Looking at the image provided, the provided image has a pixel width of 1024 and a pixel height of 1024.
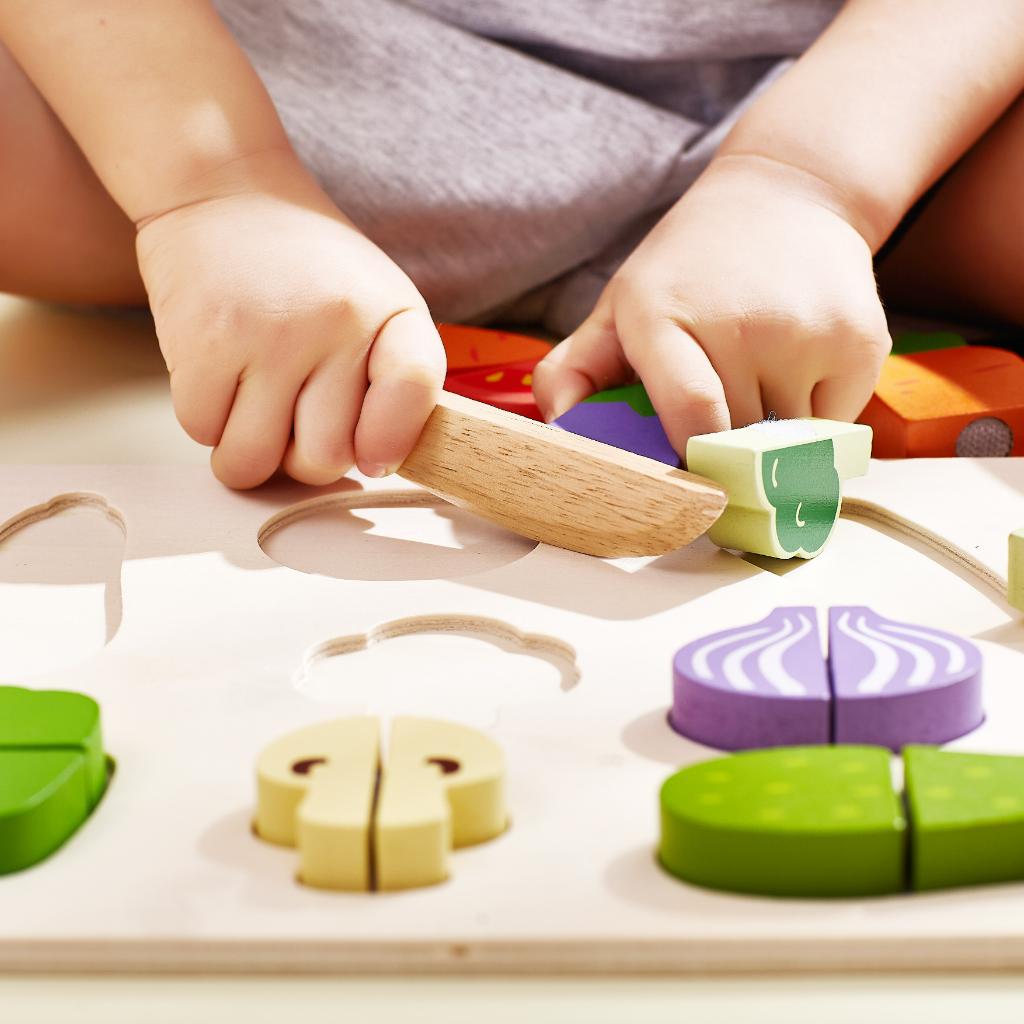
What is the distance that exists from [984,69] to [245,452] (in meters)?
0.58

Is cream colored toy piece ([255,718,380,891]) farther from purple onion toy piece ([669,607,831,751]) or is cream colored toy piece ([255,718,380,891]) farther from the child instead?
the child

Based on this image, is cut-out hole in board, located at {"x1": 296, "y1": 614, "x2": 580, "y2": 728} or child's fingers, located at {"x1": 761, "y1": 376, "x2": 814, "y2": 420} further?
child's fingers, located at {"x1": 761, "y1": 376, "x2": 814, "y2": 420}

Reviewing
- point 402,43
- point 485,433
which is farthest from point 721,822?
point 402,43

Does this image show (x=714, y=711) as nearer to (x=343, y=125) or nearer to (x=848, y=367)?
(x=848, y=367)

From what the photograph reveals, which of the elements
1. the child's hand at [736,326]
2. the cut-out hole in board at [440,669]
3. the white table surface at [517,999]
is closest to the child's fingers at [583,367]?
the child's hand at [736,326]

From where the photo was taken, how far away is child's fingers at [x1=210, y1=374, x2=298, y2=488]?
2.35 ft

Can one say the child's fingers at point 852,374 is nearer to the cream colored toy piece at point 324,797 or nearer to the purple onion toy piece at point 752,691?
the purple onion toy piece at point 752,691

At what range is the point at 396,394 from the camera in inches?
26.9

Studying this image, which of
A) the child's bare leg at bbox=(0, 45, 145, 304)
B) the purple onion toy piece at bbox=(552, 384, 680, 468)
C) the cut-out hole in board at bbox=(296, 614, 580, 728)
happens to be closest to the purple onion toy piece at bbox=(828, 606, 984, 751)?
the cut-out hole in board at bbox=(296, 614, 580, 728)

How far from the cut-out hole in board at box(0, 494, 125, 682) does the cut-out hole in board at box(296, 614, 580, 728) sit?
0.36 ft

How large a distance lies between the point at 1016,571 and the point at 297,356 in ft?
1.22

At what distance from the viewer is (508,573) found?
2.10 feet

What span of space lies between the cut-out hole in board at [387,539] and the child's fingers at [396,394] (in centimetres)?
4

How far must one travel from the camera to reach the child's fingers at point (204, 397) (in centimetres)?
73
